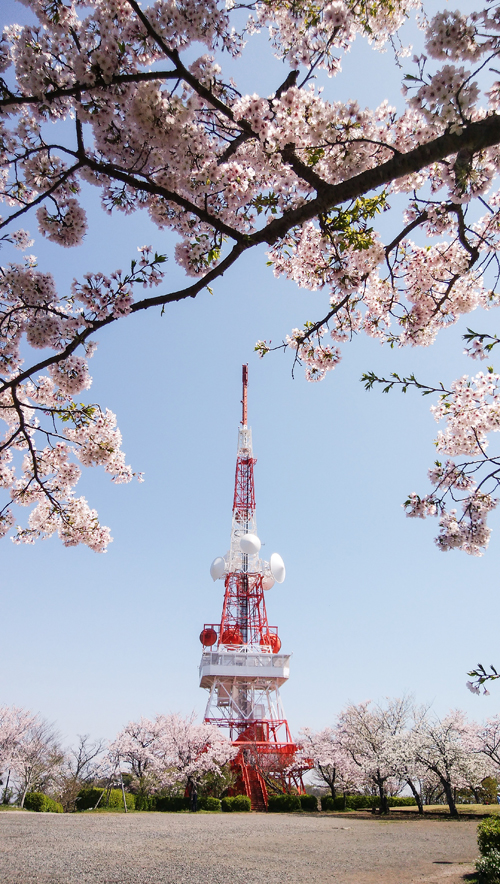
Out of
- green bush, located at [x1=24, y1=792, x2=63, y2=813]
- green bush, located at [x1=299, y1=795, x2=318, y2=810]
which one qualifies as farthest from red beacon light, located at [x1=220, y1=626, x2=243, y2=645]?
green bush, located at [x1=24, y1=792, x2=63, y2=813]

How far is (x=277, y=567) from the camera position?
30406 millimetres

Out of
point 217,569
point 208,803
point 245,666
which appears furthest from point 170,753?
point 217,569

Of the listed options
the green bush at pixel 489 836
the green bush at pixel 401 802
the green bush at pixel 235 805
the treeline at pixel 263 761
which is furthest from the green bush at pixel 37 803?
the green bush at pixel 489 836

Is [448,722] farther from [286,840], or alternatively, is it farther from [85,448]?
[85,448]

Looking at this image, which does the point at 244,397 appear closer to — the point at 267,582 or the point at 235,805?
the point at 267,582

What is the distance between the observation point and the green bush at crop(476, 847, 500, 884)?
6459mm

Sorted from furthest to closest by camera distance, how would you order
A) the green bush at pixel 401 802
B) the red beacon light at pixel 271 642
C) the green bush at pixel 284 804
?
1. the red beacon light at pixel 271 642
2. the green bush at pixel 401 802
3. the green bush at pixel 284 804

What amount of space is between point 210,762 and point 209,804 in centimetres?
170

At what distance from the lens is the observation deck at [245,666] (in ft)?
92.6

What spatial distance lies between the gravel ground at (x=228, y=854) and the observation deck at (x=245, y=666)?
13952 mm

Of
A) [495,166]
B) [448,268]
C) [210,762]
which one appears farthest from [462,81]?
[210,762]

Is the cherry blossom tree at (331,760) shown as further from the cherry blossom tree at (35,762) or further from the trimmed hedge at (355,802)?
the cherry blossom tree at (35,762)

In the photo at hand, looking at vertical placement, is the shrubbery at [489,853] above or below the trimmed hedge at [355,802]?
above

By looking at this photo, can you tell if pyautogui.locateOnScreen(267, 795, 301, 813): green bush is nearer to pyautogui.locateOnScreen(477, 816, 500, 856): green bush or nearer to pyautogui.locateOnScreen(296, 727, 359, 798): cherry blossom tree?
pyautogui.locateOnScreen(296, 727, 359, 798): cherry blossom tree
